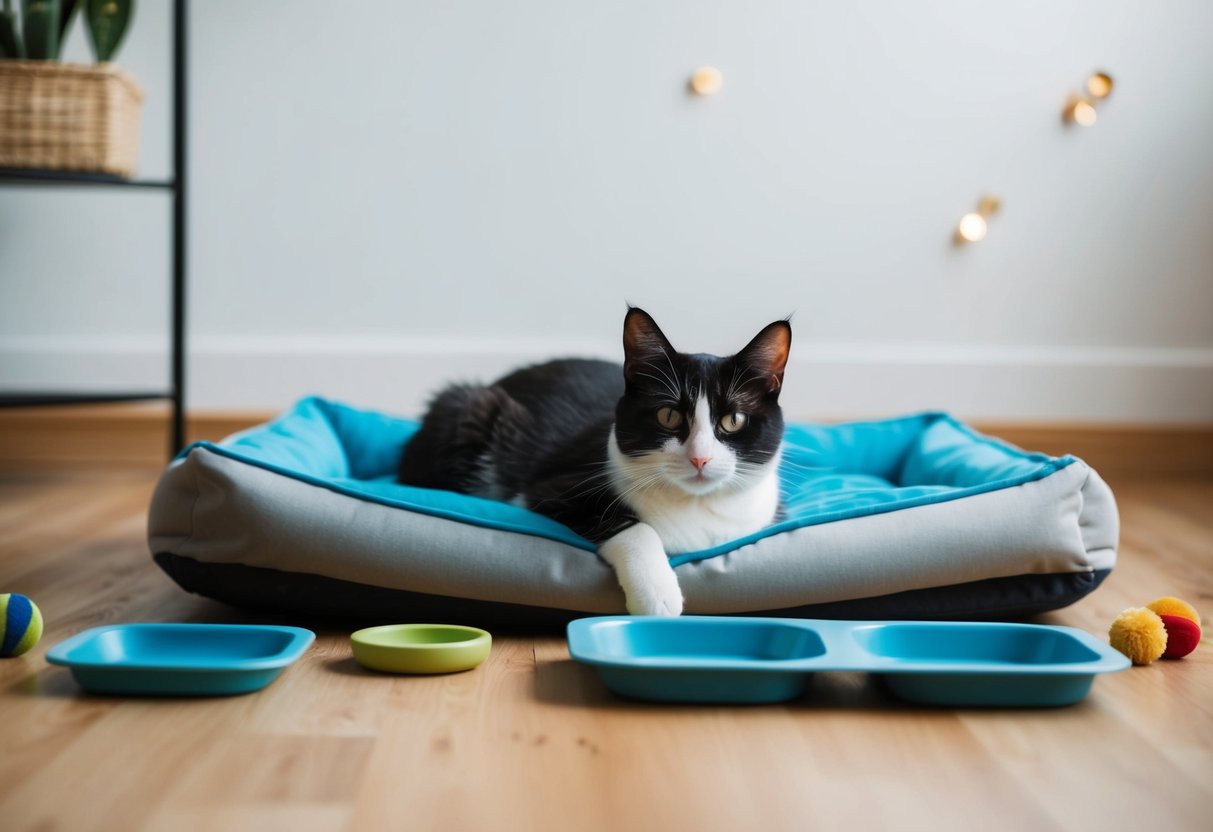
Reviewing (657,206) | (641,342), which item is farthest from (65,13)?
(641,342)

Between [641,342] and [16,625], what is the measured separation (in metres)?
0.84

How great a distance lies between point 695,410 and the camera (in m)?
1.49

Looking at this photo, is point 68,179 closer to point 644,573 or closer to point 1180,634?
point 644,573

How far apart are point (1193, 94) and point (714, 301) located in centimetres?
141

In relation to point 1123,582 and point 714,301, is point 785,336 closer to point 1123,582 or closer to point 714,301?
point 1123,582

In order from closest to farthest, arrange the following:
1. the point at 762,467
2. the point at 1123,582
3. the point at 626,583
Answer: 1. the point at 626,583
2. the point at 762,467
3. the point at 1123,582

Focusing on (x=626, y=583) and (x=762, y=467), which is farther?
(x=762, y=467)

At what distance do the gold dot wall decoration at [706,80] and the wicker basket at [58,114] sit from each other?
1.40m

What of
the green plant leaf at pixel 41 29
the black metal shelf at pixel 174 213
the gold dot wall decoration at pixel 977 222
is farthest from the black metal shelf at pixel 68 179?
the gold dot wall decoration at pixel 977 222

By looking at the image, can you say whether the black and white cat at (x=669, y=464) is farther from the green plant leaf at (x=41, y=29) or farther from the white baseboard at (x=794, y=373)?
the green plant leaf at (x=41, y=29)

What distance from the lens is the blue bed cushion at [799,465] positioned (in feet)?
5.18

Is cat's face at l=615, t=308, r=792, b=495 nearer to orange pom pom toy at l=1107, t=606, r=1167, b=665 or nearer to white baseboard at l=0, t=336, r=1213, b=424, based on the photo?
orange pom pom toy at l=1107, t=606, r=1167, b=665

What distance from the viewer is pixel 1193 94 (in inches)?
124

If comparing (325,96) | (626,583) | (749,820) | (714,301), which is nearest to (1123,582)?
(626,583)
